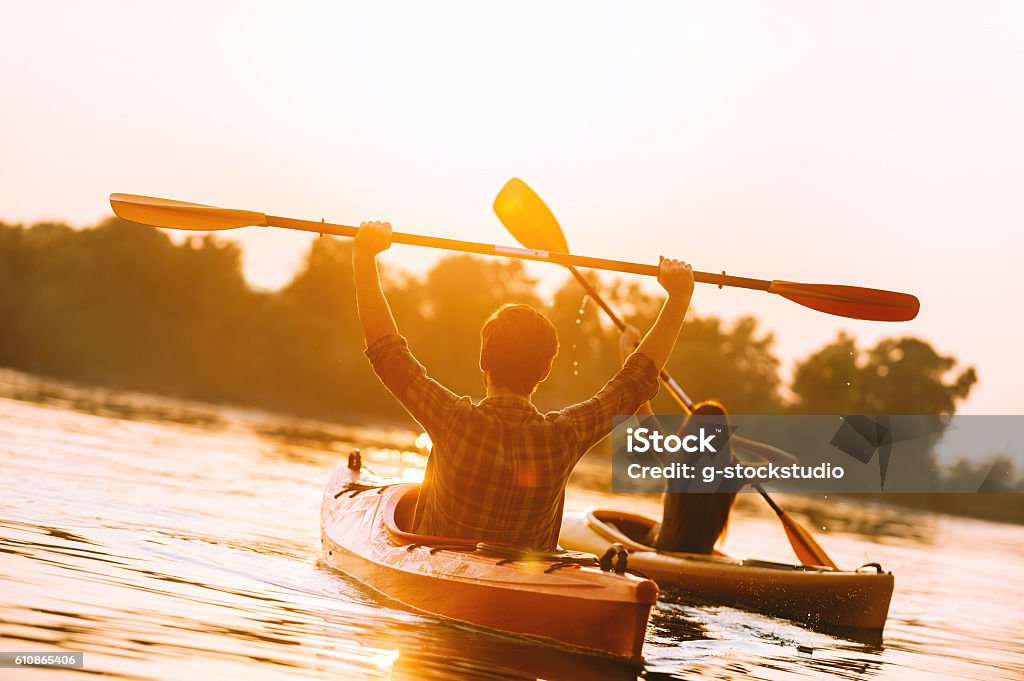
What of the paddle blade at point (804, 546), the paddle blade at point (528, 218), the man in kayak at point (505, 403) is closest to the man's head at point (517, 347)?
the man in kayak at point (505, 403)

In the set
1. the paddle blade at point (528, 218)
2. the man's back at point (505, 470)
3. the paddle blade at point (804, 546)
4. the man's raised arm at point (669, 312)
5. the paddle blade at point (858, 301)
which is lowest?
the paddle blade at point (804, 546)

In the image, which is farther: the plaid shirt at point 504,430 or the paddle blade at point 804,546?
the paddle blade at point 804,546

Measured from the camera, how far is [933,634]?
7.97 metres

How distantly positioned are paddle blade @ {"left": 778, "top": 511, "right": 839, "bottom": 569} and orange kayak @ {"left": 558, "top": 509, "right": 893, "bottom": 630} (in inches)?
37.3

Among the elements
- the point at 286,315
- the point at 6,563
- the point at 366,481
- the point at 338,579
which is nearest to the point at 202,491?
the point at 366,481

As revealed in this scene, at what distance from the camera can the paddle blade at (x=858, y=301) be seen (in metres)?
6.67

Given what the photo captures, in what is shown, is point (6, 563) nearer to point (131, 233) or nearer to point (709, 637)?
point (709, 637)

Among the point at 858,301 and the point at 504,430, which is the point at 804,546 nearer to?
the point at 858,301

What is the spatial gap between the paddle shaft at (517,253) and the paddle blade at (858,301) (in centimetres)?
47

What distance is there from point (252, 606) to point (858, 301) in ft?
13.1

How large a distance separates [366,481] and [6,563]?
2980mm

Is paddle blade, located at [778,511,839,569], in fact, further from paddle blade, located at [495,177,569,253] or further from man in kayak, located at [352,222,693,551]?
man in kayak, located at [352,222,693,551]

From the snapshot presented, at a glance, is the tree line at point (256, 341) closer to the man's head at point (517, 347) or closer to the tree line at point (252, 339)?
the tree line at point (252, 339)

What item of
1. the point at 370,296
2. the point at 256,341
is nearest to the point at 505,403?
the point at 370,296
